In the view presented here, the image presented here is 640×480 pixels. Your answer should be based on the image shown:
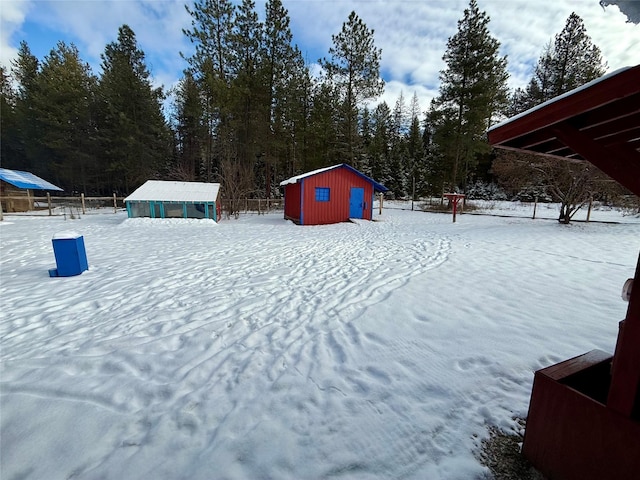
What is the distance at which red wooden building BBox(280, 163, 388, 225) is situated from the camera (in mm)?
14781

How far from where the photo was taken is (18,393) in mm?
2320

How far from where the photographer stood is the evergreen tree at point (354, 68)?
20281 millimetres

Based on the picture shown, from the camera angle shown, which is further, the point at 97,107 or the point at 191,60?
the point at 97,107

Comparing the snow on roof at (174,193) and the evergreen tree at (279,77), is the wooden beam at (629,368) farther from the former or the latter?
the evergreen tree at (279,77)

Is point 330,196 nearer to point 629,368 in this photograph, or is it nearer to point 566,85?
point 629,368

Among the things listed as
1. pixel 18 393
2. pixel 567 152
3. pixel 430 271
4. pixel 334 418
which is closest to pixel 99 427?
pixel 18 393

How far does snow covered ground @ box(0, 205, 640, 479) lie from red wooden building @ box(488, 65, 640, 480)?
458 millimetres

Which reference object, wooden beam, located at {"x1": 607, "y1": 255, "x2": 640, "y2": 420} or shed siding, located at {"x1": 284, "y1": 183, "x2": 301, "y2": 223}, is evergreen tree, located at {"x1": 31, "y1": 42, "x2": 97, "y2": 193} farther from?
wooden beam, located at {"x1": 607, "y1": 255, "x2": 640, "y2": 420}

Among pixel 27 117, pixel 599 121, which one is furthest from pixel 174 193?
pixel 27 117

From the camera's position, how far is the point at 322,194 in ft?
49.6

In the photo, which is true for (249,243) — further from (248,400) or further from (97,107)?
(97,107)

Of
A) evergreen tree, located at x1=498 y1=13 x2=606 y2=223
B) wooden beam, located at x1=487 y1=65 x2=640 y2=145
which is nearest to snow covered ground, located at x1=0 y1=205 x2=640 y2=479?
wooden beam, located at x1=487 y1=65 x2=640 y2=145

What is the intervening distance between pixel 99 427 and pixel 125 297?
283 centimetres

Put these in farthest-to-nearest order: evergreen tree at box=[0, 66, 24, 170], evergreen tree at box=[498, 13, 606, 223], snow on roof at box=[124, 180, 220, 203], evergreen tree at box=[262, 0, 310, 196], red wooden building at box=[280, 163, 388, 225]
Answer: evergreen tree at box=[0, 66, 24, 170] < evergreen tree at box=[262, 0, 310, 196] < red wooden building at box=[280, 163, 388, 225] < snow on roof at box=[124, 180, 220, 203] < evergreen tree at box=[498, 13, 606, 223]
